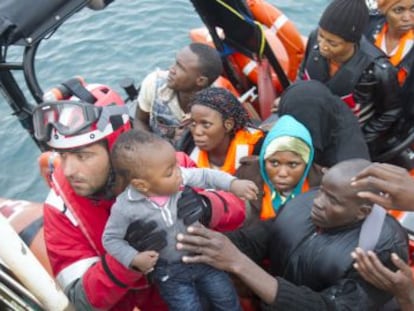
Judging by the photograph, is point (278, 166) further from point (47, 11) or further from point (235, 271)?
point (47, 11)

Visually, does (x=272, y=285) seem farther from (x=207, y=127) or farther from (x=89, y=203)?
(x=207, y=127)

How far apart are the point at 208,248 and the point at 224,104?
3.74 feet

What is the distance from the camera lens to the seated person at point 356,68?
369 cm

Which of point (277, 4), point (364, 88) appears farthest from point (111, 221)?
point (277, 4)

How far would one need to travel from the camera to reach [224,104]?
330cm

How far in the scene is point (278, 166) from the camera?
9.94ft

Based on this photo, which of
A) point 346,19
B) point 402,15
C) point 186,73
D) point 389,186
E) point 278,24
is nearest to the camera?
point 389,186

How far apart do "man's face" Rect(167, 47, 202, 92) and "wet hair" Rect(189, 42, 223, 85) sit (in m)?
0.03

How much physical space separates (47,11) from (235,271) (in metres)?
1.56

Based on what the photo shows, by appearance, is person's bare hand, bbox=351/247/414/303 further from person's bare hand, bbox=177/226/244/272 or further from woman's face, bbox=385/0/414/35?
woman's face, bbox=385/0/414/35

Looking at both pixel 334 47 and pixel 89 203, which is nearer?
pixel 89 203

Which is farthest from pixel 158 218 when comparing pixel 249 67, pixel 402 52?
pixel 249 67

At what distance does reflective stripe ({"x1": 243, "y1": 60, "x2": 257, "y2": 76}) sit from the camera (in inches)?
188

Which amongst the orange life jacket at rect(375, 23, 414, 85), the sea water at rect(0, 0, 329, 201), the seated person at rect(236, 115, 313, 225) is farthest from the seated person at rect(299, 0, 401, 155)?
the sea water at rect(0, 0, 329, 201)
